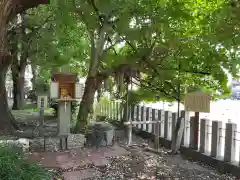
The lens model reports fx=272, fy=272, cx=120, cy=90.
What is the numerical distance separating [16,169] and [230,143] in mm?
4537

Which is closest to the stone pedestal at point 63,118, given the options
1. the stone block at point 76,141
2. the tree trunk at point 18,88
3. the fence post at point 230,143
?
the stone block at point 76,141

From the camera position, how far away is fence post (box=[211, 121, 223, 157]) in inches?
257

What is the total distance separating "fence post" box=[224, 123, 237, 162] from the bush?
3.96 m

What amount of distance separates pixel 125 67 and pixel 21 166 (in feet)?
12.0

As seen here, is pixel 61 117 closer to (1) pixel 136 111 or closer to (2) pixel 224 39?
(1) pixel 136 111

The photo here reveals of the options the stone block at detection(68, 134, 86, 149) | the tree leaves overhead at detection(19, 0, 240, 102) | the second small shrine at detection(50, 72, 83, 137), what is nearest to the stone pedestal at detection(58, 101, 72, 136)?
the second small shrine at detection(50, 72, 83, 137)

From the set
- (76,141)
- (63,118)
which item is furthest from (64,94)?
(76,141)

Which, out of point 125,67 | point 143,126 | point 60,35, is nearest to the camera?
point 125,67

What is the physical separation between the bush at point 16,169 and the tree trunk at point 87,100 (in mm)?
3256

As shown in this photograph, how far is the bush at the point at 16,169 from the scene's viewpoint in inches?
169

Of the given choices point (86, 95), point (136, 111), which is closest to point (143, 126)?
point (136, 111)

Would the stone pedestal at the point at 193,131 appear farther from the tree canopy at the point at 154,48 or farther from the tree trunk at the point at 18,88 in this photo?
the tree trunk at the point at 18,88

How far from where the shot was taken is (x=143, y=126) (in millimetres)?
9531

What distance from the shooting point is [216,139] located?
21.5ft
